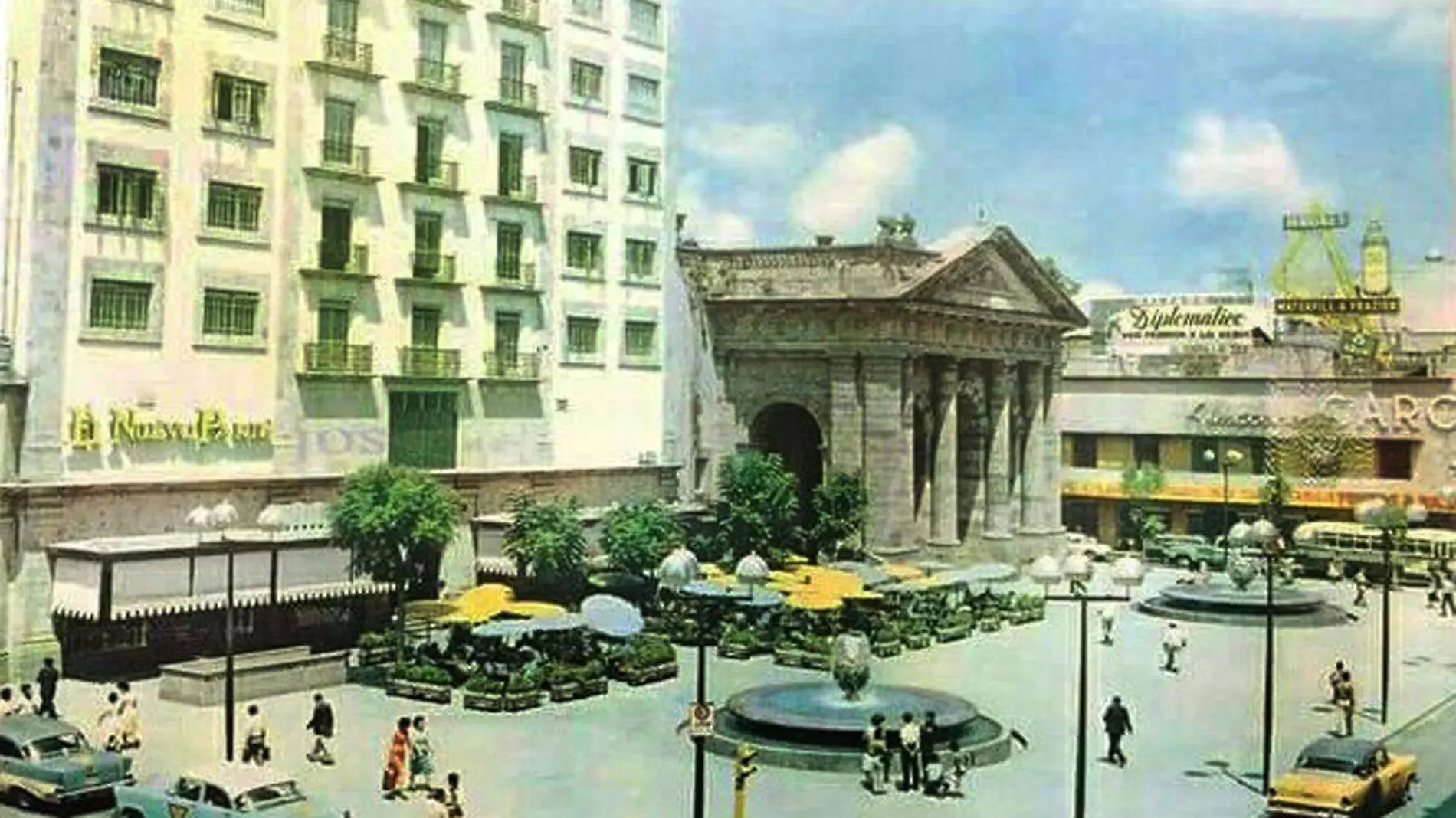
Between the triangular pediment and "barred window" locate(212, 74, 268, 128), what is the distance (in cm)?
2186

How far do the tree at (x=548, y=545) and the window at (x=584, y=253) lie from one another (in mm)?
7792

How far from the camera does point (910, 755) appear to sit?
25062 mm

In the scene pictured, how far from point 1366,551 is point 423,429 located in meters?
32.9

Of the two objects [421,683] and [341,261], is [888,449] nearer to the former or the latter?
[341,261]

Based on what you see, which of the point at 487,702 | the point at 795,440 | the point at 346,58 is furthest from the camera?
the point at 795,440

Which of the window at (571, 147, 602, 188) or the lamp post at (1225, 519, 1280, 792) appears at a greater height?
the window at (571, 147, 602, 188)

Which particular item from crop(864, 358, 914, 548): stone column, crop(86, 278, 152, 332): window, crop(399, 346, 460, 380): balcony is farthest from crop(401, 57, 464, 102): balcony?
crop(864, 358, 914, 548): stone column

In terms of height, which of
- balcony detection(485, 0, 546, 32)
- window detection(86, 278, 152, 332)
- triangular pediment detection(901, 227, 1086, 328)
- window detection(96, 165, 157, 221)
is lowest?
window detection(86, 278, 152, 332)

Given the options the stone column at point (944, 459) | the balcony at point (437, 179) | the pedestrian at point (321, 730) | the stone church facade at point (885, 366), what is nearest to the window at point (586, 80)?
the balcony at point (437, 179)

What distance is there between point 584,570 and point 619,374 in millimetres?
8321

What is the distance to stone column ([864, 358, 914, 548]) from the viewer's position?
167 feet

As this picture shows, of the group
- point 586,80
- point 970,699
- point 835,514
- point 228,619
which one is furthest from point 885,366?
point 228,619

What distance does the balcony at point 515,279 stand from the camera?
41406 mm

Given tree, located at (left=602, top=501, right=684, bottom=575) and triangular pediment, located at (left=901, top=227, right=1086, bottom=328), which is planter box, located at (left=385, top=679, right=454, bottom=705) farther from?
triangular pediment, located at (left=901, top=227, right=1086, bottom=328)
